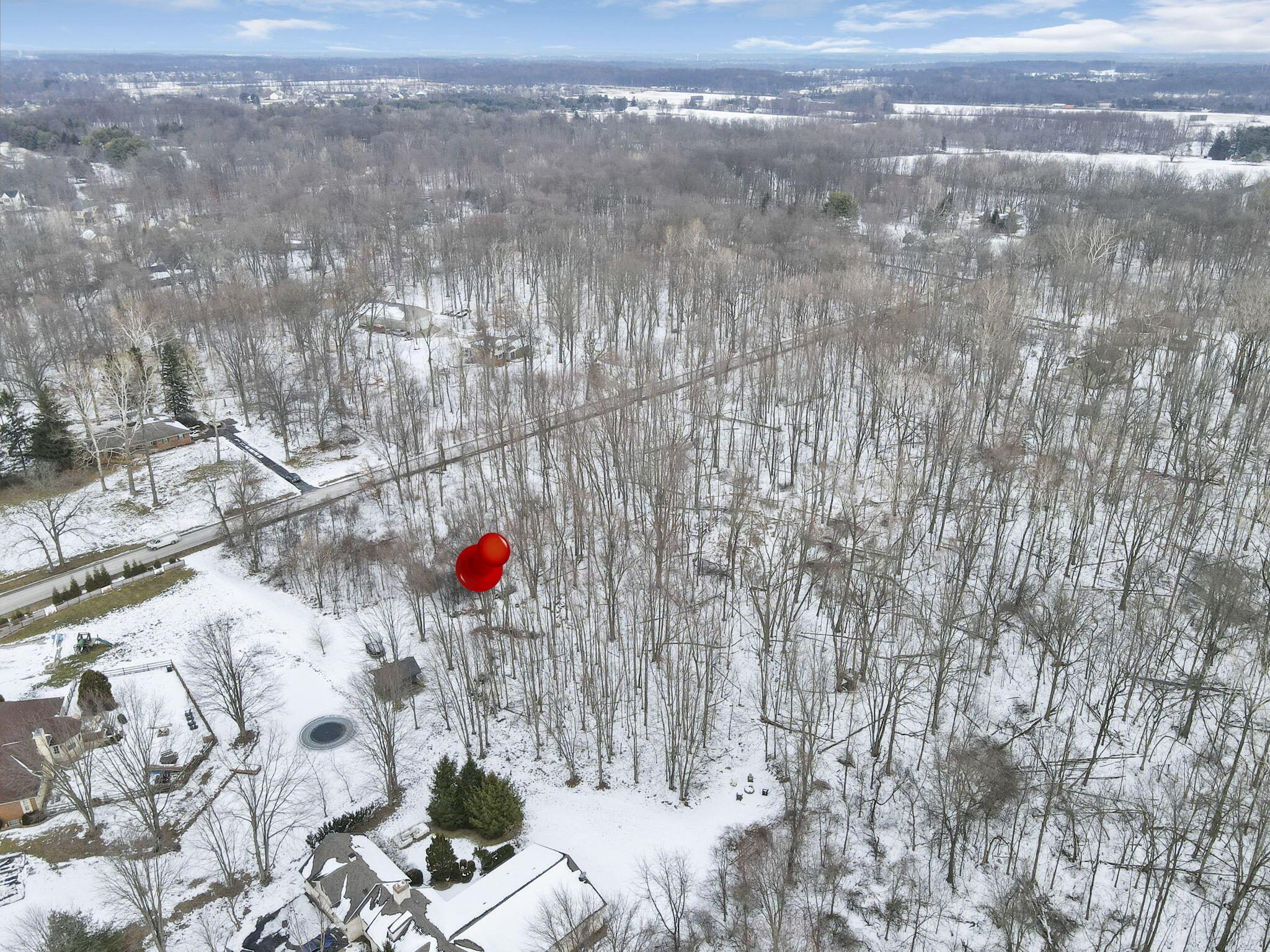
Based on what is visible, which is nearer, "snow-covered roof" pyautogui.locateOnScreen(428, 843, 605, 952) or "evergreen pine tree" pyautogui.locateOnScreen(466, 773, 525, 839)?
"snow-covered roof" pyautogui.locateOnScreen(428, 843, 605, 952)

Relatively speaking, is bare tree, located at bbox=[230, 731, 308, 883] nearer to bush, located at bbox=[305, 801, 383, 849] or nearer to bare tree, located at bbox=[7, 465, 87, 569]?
bush, located at bbox=[305, 801, 383, 849]

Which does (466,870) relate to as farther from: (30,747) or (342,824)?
(30,747)

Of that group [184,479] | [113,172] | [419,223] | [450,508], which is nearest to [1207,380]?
[450,508]

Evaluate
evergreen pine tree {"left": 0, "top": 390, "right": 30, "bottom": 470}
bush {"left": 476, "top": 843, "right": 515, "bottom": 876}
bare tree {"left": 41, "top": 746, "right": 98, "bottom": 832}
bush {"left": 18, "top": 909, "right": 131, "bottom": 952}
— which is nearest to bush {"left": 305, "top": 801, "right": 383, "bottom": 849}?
bush {"left": 476, "top": 843, "right": 515, "bottom": 876}

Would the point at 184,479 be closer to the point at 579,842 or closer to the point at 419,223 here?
the point at 579,842

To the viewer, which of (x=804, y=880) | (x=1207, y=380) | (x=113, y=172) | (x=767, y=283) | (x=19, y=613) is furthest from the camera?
(x=113, y=172)

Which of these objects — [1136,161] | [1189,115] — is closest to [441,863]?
[1136,161]

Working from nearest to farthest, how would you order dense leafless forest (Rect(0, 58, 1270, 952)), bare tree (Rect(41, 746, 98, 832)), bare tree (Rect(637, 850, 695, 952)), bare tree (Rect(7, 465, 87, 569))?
bare tree (Rect(637, 850, 695, 952)) < bare tree (Rect(41, 746, 98, 832)) < dense leafless forest (Rect(0, 58, 1270, 952)) < bare tree (Rect(7, 465, 87, 569))

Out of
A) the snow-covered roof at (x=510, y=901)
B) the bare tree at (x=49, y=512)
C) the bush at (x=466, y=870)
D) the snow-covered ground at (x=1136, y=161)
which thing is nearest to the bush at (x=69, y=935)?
the snow-covered roof at (x=510, y=901)
